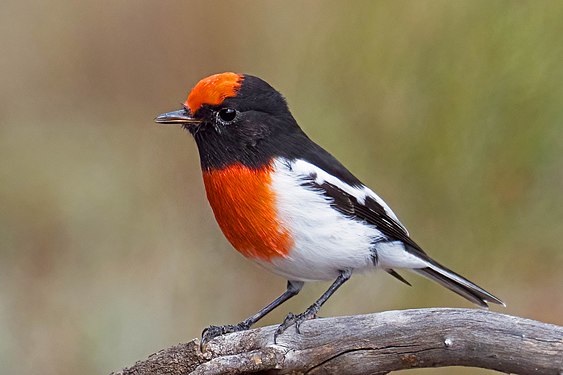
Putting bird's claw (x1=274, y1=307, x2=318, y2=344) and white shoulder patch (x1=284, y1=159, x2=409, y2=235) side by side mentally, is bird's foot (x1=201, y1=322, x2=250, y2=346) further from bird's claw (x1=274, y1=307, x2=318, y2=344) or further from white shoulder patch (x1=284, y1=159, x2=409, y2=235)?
white shoulder patch (x1=284, y1=159, x2=409, y2=235)

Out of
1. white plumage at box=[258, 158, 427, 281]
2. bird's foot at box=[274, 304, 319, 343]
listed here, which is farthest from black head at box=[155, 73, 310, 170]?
Result: bird's foot at box=[274, 304, 319, 343]

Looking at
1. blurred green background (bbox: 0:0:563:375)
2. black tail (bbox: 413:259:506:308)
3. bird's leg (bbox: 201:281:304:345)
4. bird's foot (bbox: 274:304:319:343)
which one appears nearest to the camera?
bird's foot (bbox: 274:304:319:343)

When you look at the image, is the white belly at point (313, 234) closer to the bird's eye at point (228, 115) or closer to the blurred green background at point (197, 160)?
the bird's eye at point (228, 115)

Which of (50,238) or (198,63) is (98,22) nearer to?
(198,63)

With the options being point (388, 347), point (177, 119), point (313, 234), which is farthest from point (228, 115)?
point (388, 347)

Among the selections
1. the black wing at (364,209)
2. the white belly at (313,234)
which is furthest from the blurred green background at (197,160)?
the white belly at (313,234)

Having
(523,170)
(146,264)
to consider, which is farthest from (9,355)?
(523,170)
